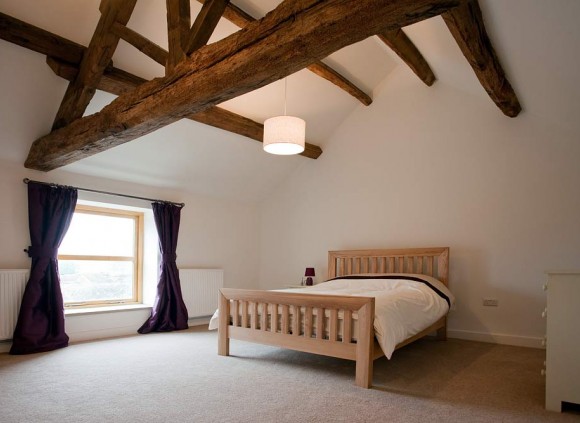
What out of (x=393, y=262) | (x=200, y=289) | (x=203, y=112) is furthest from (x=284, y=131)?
(x=200, y=289)

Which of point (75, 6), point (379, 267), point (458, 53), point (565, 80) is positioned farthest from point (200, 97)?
point (379, 267)

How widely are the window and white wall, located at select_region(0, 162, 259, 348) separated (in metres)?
0.43

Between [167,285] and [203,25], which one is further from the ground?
[203,25]

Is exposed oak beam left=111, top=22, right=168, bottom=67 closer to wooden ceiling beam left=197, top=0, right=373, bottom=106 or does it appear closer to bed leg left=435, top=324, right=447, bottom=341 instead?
wooden ceiling beam left=197, top=0, right=373, bottom=106

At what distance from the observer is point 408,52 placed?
397 cm

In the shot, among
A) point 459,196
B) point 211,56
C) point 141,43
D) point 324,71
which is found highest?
point 324,71

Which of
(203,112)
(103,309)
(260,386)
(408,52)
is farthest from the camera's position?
(103,309)

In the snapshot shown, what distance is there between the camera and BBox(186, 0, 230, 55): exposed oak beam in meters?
2.48

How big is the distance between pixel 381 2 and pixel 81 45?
2890 mm

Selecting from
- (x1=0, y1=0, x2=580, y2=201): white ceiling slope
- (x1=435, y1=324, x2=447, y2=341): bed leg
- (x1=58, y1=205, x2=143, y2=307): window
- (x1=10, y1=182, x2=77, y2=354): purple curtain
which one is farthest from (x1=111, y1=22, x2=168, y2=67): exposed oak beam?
(x1=435, y1=324, x2=447, y2=341): bed leg

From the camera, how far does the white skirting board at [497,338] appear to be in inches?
156

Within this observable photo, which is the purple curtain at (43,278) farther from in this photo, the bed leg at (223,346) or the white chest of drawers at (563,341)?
the white chest of drawers at (563,341)

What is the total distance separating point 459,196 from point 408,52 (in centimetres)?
171

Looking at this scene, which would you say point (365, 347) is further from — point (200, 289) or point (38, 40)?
point (38, 40)
